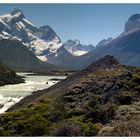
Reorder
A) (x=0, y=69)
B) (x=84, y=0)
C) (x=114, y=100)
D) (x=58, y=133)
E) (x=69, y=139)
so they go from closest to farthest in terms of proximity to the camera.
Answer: (x=69, y=139) → (x=84, y=0) → (x=58, y=133) → (x=114, y=100) → (x=0, y=69)

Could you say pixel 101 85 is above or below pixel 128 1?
below

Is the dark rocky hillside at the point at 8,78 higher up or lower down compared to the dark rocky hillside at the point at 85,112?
lower down

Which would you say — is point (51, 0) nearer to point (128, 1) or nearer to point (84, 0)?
point (84, 0)

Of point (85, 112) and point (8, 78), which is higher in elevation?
point (85, 112)

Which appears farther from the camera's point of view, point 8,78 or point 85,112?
point 8,78

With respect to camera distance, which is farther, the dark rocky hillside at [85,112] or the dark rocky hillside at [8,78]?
the dark rocky hillside at [8,78]

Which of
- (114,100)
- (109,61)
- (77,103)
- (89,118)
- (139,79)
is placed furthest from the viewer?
(109,61)

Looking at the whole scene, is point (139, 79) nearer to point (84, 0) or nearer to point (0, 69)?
point (84, 0)

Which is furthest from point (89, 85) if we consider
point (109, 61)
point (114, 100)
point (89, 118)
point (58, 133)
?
point (58, 133)

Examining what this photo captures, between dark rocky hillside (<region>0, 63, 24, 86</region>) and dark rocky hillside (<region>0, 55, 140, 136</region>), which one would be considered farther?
dark rocky hillside (<region>0, 63, 24, 86</region>)

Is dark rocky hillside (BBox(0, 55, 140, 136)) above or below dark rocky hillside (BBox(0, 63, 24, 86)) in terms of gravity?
above

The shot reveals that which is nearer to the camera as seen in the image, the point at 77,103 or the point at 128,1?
the point at 128,1
